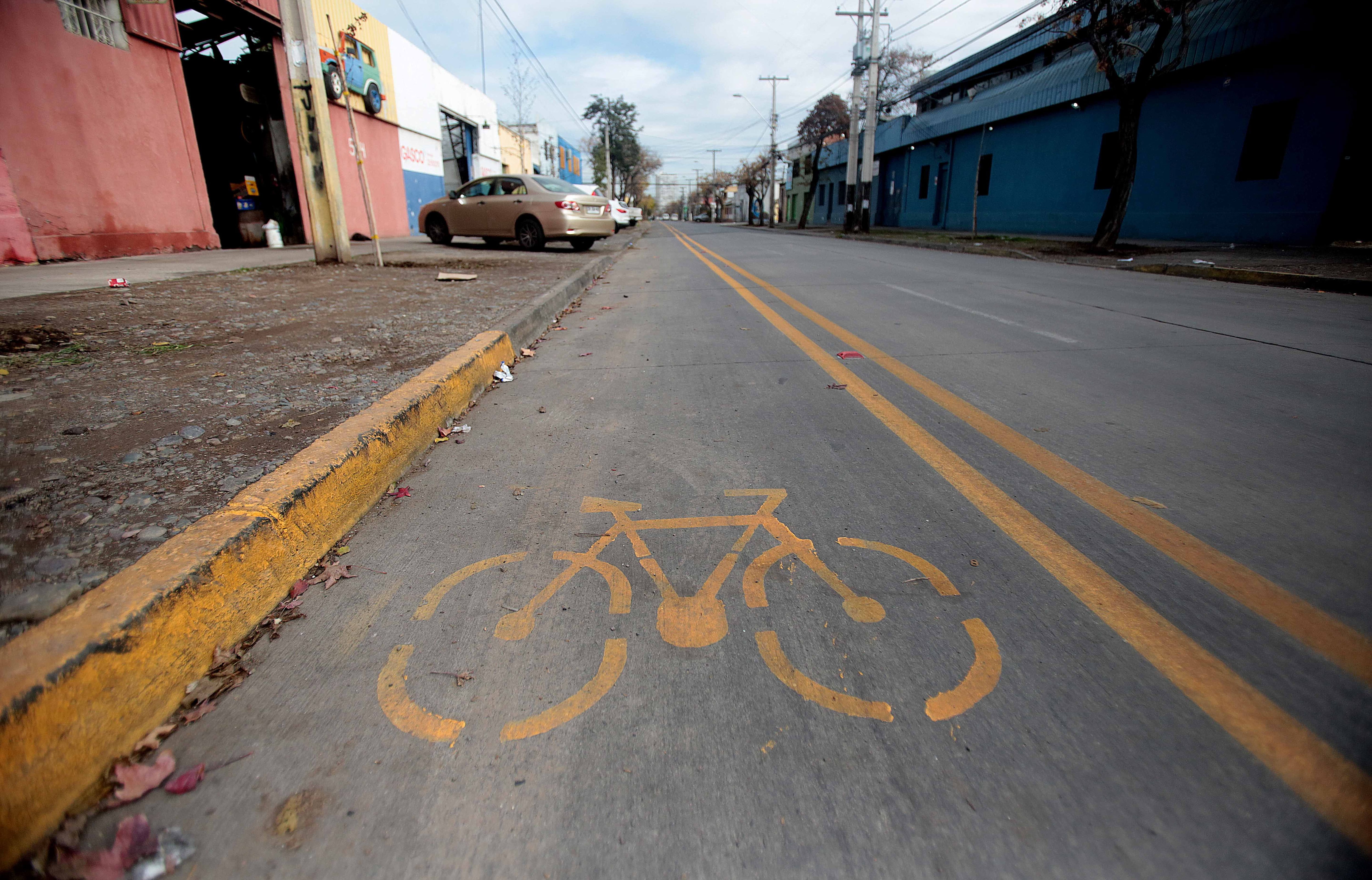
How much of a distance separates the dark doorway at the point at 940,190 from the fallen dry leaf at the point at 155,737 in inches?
1395

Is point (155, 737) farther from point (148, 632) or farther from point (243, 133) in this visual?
point (243, 133)

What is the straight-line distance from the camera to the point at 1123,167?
14.6 metres

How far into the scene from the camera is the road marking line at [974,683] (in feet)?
5.04

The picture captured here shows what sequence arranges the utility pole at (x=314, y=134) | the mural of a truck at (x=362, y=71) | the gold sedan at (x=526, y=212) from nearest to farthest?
the utility pole at (x=314, y=134)
the gold sedan at (x=526, y=212)
the mural of a truck at (x=362, y=71)

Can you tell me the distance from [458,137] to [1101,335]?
1137 inches

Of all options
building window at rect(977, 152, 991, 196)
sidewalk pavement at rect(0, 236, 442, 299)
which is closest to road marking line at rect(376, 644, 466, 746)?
sidewalk pavement at rect(0, 236, 442, 299)

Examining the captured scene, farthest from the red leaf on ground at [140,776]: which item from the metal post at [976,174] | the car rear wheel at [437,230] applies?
the metal post at [976,174]

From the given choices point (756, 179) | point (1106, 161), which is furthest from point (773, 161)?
point (1106, 161)

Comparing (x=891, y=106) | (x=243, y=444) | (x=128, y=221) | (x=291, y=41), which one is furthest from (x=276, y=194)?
(x=891, y=106)

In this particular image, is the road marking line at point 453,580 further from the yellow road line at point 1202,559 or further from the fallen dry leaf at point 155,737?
the yellow road line at point 1202,559

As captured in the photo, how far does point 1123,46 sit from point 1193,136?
386 cm

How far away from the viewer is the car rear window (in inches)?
549

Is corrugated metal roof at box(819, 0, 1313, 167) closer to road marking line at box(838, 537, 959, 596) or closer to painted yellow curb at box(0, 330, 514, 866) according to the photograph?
road marking line at box(838, 537, 959, 596)

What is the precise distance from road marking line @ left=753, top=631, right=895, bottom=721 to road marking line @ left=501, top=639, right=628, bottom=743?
380 mm
